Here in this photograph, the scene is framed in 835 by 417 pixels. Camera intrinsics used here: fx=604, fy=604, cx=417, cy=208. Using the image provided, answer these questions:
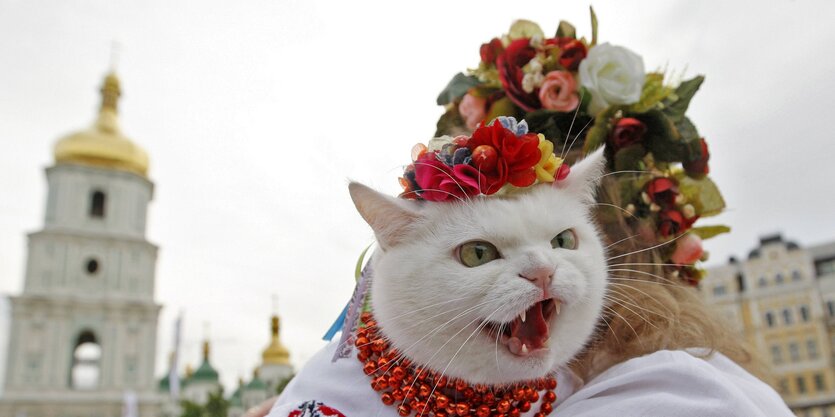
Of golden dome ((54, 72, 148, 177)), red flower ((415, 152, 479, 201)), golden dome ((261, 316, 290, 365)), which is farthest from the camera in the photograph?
golden dome ((261, 316, 290, 365))

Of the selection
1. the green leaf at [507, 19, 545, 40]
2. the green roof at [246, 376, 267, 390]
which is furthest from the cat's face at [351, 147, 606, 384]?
the green roof at [246, 376, 267, 390]

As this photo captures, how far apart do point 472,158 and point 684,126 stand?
1.08m

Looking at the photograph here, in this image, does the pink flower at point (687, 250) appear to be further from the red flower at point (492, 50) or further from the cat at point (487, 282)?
the red flower at point (492, 50)

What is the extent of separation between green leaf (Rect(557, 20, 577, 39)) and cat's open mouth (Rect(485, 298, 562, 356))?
123 centimetres

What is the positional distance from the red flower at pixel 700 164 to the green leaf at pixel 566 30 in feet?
1.83

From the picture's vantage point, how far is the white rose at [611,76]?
1847mm

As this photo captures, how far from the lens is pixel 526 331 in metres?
1.15

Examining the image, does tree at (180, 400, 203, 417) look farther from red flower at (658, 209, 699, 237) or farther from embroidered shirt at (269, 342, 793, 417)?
red flower at (658, 209, 699, 237)

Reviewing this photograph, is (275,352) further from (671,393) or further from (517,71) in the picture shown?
(671,393)

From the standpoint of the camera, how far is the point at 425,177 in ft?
4.01

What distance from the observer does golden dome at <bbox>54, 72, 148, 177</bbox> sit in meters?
25.5

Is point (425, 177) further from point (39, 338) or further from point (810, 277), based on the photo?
point (810, 277)

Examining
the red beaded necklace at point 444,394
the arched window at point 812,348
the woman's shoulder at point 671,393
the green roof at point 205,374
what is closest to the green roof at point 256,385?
the green roof at point 205,374

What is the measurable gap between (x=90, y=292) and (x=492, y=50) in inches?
1037
